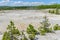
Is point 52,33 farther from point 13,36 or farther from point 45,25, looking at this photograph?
point 13,36

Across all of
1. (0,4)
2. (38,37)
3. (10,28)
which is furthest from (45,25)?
(0,4)

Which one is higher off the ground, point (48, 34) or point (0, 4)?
point (48, 34)

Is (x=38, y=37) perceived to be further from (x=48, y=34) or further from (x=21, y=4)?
(x=21, y=4)

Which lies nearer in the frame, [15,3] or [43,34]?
[43,34]

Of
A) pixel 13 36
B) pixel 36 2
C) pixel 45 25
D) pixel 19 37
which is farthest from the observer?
pixel 36 2

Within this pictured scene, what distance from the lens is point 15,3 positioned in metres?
55.0

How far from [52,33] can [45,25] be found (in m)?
1.08

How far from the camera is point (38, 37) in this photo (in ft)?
43.8

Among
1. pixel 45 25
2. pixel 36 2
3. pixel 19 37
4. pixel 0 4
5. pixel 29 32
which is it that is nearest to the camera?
pixel 19 37

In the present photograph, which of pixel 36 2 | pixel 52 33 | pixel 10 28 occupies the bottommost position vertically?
pixel 36 2

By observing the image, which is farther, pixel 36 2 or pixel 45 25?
pixel 36 2

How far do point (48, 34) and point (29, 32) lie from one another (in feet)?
4.09

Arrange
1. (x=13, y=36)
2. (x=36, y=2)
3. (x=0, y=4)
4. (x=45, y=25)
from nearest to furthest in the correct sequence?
1. (x=13, y=36)
2. (x=45, y=25)
3. (x=0, y=4)
4. (x=36, y=2)

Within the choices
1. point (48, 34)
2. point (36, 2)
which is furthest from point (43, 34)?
point (36, 2)
